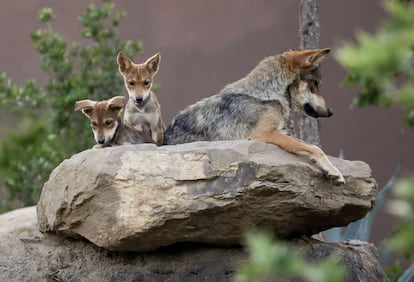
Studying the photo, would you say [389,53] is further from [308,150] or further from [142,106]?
[142,106]

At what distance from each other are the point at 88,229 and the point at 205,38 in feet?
16.7

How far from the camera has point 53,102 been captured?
8805mm

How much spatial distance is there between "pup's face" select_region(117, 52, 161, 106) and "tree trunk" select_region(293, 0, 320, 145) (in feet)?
4.80

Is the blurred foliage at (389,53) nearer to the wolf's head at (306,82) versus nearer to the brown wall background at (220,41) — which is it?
the wolf's head at (306,82)

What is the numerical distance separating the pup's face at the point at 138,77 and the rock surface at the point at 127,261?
1319 mm

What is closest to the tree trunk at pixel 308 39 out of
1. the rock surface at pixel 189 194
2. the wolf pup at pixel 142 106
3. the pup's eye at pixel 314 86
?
the wolf pup at pixel 142 106

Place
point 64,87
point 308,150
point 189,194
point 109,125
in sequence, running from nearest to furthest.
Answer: point 189,194, point 308,150, point 109,125, point 64,87

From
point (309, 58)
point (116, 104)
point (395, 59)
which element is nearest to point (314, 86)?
point (309, 58)

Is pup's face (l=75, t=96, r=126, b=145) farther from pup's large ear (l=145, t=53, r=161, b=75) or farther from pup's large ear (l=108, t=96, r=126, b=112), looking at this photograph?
pup's large ear (l=145, t=53, r=161, b=75)

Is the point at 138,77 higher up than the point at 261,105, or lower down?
higher up

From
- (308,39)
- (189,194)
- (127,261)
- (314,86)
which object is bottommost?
(127,261)

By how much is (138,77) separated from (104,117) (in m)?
0.79

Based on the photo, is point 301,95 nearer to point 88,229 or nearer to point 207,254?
point 207,254

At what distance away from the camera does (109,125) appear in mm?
5836
